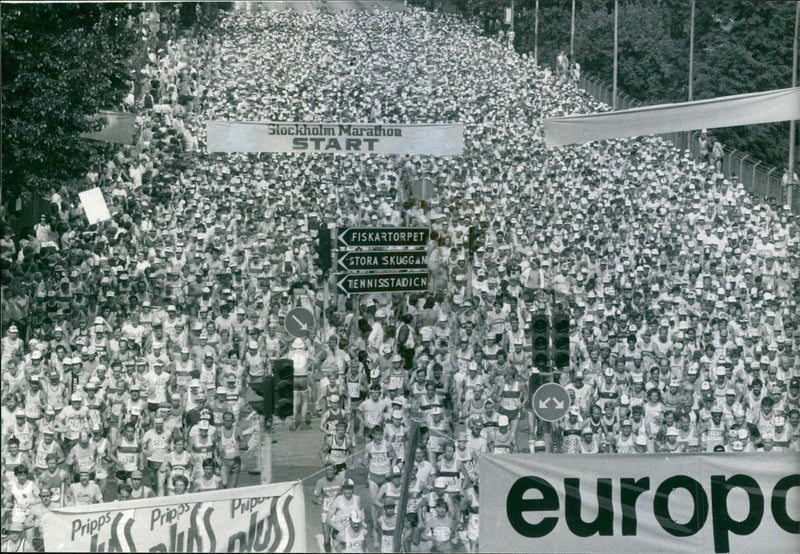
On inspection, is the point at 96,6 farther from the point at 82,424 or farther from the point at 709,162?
the point at 709,162

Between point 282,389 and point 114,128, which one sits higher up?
point 114,128

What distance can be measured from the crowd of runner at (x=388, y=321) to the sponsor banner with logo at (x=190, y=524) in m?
3.76

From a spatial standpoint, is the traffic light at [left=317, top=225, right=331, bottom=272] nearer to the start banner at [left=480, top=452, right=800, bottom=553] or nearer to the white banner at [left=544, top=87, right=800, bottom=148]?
the white banner at [left=544, top=87, right=800, bottom=148]

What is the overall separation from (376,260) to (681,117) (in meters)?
6.91

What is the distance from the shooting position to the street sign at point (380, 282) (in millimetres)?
19016

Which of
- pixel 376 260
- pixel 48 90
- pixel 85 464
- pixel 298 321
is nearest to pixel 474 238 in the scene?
pixel 298 321

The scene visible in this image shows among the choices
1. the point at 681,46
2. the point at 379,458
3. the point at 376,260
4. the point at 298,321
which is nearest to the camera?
the point at 379,458

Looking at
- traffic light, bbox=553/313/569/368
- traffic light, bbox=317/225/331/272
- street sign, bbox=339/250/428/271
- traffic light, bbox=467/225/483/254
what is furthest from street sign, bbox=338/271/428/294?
traffic light, bbox=467/225/483/254

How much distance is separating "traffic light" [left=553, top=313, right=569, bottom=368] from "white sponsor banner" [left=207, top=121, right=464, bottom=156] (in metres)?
6.79

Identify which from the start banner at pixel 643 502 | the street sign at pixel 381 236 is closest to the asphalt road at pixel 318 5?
the street sign at pixel 381 236

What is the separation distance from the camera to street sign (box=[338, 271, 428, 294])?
62.4ft

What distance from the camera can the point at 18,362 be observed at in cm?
2019

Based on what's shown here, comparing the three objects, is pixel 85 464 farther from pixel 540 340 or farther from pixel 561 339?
pixel 561 339

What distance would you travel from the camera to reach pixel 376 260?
19328 millimetres
